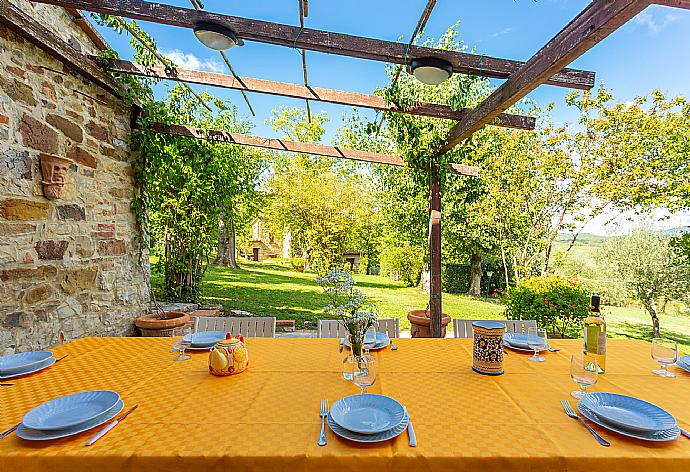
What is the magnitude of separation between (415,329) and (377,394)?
9.42 ft

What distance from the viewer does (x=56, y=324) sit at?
108 inches

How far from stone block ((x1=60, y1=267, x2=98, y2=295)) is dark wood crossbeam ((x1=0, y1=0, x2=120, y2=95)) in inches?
62.7

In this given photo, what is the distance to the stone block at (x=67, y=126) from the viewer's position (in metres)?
2.73

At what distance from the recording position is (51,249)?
8.91 feet

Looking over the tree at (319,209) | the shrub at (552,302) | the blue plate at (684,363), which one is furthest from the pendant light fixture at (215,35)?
the tree at (319,209)

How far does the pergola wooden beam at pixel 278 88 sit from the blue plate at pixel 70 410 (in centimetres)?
268

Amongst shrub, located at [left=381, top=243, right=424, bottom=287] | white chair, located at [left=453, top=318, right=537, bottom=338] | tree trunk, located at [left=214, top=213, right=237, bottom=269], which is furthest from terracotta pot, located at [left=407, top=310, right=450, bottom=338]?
tree trunk, located at [left=214, top=213, right=237, bottom=269]

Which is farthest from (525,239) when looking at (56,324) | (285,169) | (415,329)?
(285,169)

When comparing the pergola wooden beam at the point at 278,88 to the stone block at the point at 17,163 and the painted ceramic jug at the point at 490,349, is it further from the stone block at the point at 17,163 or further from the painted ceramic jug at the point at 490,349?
the painted ceramic jug at the point at 490,349

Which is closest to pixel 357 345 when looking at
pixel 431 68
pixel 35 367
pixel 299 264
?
pixel 35 367

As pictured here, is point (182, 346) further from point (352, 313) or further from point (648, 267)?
point (648, 267)

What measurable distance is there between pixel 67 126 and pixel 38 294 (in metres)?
1.31

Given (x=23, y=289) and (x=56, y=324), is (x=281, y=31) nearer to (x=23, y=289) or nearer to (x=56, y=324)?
(x=23, y=289)

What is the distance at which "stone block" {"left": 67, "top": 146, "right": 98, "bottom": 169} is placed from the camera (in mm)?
2951
